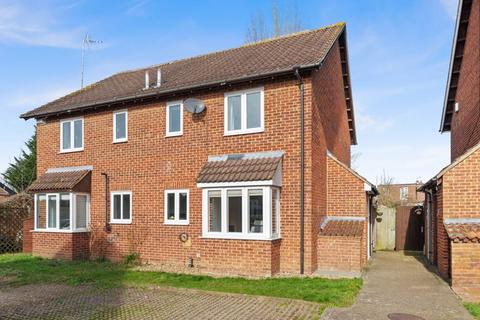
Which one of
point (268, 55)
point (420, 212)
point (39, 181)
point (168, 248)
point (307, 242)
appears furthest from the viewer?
point (420, 212)

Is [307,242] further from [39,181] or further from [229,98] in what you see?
[39,181]

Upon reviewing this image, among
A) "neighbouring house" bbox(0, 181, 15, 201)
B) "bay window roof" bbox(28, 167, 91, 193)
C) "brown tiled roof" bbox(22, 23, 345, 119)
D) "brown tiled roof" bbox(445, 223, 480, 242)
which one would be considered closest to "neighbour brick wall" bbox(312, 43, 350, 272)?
"brown tiled roof" bbox(22, 23, 345, 119)

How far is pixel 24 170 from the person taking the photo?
3123 cm

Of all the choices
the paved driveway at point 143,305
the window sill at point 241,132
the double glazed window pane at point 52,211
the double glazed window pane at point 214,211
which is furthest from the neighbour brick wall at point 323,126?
the double glazed window pane at point 52,211

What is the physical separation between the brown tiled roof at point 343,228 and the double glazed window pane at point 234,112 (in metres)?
4.03

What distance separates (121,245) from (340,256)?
7406 millimetres

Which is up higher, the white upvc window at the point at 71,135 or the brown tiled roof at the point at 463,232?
the white upvc window at the point at 71,135

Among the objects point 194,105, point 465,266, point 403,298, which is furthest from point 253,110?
point 465,266

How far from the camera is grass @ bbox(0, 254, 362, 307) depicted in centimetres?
956

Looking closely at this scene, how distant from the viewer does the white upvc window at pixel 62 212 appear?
1574cm

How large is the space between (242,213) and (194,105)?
3837mm

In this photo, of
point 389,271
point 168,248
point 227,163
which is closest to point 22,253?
point 168,248

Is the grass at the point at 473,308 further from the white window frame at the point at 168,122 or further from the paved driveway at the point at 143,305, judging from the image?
the white window frame at the point at 168,122

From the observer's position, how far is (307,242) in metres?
12.2
